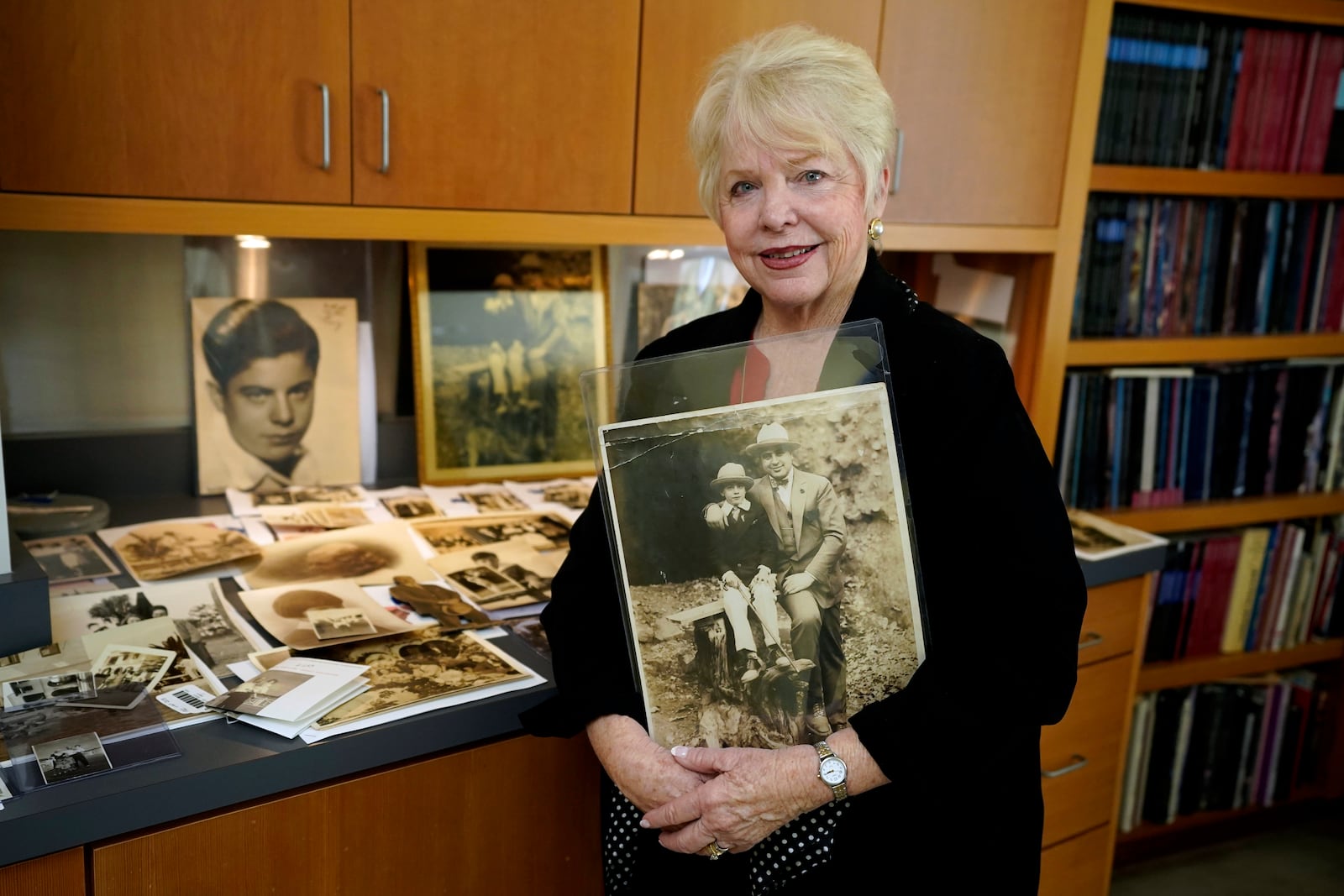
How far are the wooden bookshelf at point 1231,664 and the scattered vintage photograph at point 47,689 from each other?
2.21 metres

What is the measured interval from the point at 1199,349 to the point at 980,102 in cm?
82

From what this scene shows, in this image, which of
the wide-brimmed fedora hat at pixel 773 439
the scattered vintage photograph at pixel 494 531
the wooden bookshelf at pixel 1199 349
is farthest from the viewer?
the wooden bookshelf at pixel 1199 349

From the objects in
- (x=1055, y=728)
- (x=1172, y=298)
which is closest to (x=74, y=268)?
(x=1055, y=728)

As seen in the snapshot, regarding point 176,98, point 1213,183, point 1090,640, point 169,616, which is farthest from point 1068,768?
point 176,98

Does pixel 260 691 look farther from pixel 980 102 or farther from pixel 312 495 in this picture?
pixel 980 102

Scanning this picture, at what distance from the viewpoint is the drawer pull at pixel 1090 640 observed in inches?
79.7

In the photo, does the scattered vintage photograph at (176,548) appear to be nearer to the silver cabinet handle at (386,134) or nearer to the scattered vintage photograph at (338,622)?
the scattered vintage photograph at (338,622)

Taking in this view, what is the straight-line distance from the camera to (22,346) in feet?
5.85

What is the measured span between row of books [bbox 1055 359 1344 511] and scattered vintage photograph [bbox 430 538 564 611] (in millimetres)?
1227

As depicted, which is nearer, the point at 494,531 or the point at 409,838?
the point at 409,838

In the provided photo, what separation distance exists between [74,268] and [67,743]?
96 cm

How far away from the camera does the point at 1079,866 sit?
2.20 meters

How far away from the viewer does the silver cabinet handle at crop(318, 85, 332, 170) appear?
1.50 meters

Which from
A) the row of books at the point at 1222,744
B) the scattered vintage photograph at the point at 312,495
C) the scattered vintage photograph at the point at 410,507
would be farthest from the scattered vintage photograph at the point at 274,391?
the row of books at the point at 1222,744
